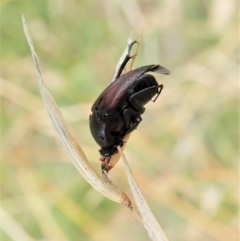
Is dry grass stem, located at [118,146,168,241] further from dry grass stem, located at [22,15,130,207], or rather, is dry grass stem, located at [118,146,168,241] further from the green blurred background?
the green blurred background

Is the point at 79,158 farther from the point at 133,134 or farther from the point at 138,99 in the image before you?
the point at 133,134

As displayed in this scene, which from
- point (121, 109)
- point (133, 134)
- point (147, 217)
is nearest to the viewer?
point (147, 217)

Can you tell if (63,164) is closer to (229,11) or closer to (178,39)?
(178,39)

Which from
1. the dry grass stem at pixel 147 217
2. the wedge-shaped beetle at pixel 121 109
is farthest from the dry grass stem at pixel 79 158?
the wedge-shaped beetle at pixel 121 109

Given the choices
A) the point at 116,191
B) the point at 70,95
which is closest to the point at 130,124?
the point at 116,191

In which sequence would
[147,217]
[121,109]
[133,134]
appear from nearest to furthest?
[147,217] → [121,109] → [133,134]

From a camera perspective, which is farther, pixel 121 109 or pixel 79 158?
pixel 121 109

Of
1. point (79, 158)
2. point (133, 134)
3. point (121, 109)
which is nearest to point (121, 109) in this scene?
point (121, 109)

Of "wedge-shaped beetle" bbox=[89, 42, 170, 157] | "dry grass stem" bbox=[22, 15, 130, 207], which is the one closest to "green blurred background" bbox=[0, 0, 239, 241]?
"wedge-shaped beetle" bbox=[89, 42, 170, 157]
